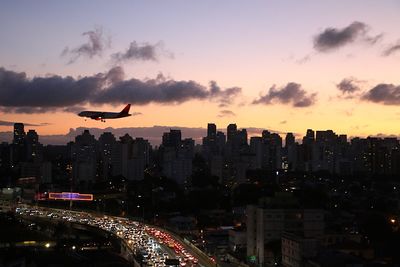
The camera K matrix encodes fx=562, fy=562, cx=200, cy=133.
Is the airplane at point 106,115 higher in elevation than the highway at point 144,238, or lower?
higher

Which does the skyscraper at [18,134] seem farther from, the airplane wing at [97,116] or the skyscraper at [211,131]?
the airplane wing at [97,116]

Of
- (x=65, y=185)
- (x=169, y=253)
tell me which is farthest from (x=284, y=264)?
(x=65, y=185)

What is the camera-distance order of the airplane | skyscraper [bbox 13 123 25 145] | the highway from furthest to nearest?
1. skyscraper [bbox 13 123 25 145]
2. the airplane
3. the highway

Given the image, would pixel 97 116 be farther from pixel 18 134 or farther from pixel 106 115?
pixel 18 134

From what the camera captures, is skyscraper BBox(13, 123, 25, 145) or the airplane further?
skyscraper BBox(13, 123, 25, 145)

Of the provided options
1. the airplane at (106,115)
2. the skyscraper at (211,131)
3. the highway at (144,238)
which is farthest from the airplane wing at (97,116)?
the skyscraper at (211,131)

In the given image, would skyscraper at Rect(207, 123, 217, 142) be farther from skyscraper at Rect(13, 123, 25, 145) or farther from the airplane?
the airplane

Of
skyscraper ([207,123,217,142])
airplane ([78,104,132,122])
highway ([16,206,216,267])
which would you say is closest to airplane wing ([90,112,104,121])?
airplane ([78,104,132,122])

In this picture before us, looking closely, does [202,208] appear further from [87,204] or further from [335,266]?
[335,266]
